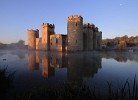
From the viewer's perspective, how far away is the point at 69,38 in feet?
94.2

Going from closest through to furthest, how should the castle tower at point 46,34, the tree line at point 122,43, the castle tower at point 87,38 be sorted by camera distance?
1. the castle tower at point 87,38
2. the castle tower at point 46,34
3. the tree line at point 122,43

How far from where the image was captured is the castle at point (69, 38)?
28453mm

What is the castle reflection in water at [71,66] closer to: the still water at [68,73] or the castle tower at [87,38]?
the still water at [68,73]

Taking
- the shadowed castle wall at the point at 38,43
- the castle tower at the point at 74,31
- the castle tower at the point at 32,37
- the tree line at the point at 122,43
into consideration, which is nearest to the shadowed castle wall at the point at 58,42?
the castle tower at the point at 74,31

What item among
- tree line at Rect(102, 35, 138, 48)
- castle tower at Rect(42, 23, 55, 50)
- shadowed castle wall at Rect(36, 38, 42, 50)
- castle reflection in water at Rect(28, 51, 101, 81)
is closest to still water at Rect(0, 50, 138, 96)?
castle reflection in water at Rect(28, 51, 101, 81)

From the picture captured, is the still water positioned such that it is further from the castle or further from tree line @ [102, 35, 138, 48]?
tree line @ [102, 35, 138, 48]

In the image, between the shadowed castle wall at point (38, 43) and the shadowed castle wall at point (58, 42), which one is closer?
the shadowed castle wall at point (58, 42)

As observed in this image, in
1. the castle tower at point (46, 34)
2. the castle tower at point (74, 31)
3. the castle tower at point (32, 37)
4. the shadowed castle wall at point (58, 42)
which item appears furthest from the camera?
the castle tower at point (32, 37)

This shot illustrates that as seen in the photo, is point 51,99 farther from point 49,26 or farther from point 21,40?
point 21,40

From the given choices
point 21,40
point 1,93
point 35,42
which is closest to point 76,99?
point 1,93

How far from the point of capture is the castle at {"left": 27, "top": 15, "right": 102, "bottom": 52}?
2845 cm

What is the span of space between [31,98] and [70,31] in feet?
81.8

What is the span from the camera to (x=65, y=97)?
411 cm

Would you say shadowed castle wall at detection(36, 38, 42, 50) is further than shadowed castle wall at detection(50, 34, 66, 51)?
Yes
